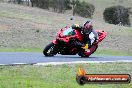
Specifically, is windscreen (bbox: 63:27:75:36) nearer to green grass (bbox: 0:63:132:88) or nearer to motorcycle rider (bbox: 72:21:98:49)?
motorcycle rider (bbox: 72:21:98:49)

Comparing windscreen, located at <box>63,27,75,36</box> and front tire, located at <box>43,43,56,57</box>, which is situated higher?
windscreen, located at <box>63,27,75,36</box>

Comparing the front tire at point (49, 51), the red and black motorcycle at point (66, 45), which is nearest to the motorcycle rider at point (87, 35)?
the red and black motorcycle at point (66, 45)

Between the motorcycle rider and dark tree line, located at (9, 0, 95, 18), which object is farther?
dark tree line, located at (9, 0, 95, 18)

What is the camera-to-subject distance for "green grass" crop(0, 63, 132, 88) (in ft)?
30.6

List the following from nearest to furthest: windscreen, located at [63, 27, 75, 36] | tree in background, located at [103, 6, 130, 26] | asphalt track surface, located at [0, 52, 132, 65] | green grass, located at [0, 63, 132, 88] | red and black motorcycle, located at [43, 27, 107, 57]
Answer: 1. green grass, located at [0, 63, 132, 88]
2. asphalt track surface, located at [0, 52, 132, 65]
3. red and black motorcycle, located at [43, 27, 107, 57]
4. windscreen, located at [63, 27, 75, 36]
5. tree in background, located at [103, 6, 130, 26]

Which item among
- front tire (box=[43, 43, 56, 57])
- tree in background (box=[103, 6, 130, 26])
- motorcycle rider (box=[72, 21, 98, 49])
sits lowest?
tree in background (box=[103, 6, 130, 26])

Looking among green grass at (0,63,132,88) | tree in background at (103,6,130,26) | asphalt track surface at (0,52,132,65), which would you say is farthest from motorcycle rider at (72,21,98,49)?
tree in background at (103,6,130,26)

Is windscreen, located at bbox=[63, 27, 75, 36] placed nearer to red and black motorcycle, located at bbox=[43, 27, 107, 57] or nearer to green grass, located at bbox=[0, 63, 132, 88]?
red and black motorcycle, located at bbox=[43, 27, 107, 57]

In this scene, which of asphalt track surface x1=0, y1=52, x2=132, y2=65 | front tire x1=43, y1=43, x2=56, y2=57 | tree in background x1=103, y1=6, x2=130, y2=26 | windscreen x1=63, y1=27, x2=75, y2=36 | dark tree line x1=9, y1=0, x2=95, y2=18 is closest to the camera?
asphalt track surface x1=0, y1=52, x2=132, y2=65

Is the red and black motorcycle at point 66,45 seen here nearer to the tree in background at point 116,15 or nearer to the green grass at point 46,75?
the green grass at point 46,75

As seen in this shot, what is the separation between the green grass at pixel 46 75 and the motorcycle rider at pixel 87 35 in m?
4.48

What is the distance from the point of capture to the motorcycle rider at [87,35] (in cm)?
1778

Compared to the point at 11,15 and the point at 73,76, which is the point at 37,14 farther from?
the point at 73,76

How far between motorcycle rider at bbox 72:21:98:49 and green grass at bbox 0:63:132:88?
4480 mm
